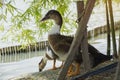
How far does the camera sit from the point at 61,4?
255 inches

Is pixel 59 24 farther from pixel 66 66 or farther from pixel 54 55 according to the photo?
pixel 66 66

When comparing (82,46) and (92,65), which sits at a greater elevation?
(82,46)

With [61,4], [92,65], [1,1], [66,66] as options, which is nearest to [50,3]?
[61,4]

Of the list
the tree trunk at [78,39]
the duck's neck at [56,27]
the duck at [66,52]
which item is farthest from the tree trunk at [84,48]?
the duck's neck at [56,27]

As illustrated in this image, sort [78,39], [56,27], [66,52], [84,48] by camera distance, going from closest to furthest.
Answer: [78,39] < [84,48] < [66,52] < [56,27]

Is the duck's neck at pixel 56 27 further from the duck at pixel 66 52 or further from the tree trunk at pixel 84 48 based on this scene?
the tree trunk at pixel 84 48

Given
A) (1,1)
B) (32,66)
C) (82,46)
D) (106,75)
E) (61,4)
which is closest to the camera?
(82,46)

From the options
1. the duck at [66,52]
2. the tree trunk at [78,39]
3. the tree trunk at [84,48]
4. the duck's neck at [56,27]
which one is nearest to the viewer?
the tree trunk at [78,39]

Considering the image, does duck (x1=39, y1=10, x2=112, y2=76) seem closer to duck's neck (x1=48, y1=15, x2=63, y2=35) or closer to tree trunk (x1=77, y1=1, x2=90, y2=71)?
duck's neck (x1=48, y1=15, x2=63, y2=35)

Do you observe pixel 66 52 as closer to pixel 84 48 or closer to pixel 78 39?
pixel 84 48

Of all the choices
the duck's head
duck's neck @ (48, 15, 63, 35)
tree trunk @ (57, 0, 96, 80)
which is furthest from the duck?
tree trunk @ (57, 0, 96, 80)

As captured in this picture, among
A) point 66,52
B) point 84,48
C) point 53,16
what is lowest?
point 66,52

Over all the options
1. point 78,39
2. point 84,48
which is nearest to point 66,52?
point 84,48

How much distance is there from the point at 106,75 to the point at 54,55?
2.99ft
